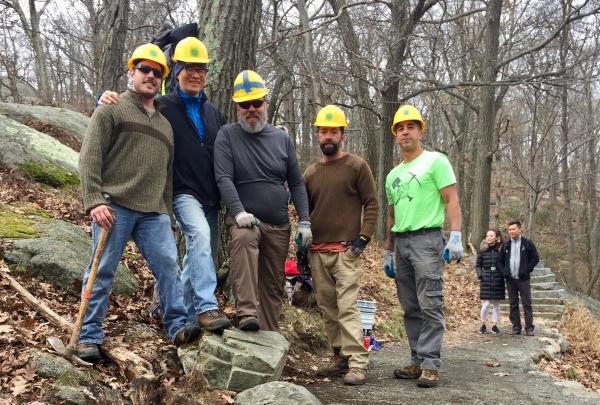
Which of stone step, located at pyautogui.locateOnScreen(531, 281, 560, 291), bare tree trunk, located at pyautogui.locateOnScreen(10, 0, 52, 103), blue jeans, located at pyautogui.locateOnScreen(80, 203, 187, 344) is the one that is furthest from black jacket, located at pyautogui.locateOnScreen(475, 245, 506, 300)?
bare tree trunk, located at pyautogui.locateOnScreen(10, 0, 52, 103)

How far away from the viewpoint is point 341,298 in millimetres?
5238

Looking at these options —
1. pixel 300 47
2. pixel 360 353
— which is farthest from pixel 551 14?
pixel 360 353

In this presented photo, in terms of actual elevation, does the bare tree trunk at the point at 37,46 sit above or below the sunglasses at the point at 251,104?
above

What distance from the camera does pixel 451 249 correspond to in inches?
201

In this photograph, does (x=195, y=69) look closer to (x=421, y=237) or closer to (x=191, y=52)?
(x=191, y=52)

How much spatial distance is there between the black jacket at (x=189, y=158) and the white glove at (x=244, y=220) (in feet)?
1.42

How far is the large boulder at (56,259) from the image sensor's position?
514 cm

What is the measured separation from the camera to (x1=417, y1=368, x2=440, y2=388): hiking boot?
201 inches

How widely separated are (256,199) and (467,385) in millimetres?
2898

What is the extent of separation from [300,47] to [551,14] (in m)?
8.64

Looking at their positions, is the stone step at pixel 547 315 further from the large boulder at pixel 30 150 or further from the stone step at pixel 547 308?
the large boulder at pixel 30 150

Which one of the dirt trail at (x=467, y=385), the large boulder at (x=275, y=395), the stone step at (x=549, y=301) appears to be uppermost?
the large boulder at (x=275, y=395)

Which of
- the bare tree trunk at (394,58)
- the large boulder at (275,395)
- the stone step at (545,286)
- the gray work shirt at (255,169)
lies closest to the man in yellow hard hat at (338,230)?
the gray work shirt at (255,169)

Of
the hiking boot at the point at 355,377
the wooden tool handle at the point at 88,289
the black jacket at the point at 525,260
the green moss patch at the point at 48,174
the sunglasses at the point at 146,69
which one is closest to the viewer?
the wooden tool handle at the point at 88,289
